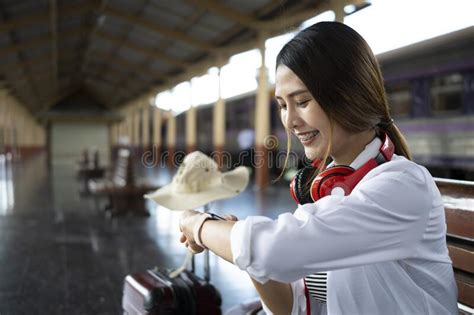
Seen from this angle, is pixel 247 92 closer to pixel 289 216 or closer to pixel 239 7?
pixel 239 7

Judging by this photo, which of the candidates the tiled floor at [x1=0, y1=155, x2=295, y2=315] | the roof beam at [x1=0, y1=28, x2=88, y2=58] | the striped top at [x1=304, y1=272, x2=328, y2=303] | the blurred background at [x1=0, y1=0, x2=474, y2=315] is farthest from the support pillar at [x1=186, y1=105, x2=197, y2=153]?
the striped top at [x1=304, y1=272, x2=328, y2=303]

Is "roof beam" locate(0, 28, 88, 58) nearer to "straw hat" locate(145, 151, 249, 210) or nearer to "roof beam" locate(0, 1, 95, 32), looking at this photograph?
"roof beam" locate(0, 1, 95, 32)

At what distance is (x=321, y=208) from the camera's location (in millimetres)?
864

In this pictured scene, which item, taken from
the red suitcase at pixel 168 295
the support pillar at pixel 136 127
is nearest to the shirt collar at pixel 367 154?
the red suitcase at pixel 168 295

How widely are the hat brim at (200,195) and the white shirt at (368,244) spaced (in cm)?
146

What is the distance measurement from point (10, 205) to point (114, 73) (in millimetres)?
16271

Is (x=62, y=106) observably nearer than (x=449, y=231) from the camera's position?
No

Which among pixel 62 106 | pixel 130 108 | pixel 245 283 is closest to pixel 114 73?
pixel 62 106

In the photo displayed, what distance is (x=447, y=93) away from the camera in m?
7.16

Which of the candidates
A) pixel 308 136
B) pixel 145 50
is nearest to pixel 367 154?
pixel 308 136

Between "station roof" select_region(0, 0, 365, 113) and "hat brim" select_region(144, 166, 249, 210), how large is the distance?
1.06 metres

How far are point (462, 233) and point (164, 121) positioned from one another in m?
22.5

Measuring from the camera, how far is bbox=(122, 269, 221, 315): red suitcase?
224 cm

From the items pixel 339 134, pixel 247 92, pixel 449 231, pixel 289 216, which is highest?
pixel 247 92
